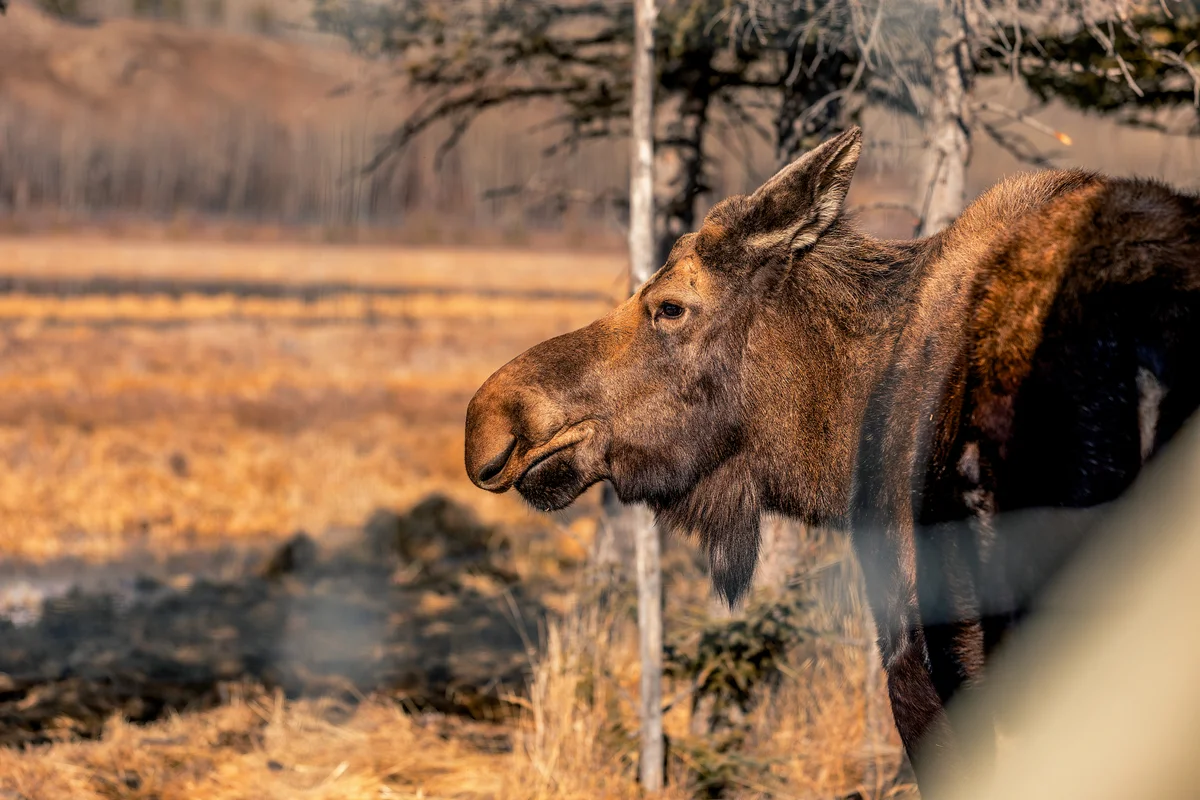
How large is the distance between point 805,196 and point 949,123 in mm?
2348

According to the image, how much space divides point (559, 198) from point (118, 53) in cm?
5123

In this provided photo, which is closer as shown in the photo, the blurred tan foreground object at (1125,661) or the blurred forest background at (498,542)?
the blurred tan foreground object at (1125,661)

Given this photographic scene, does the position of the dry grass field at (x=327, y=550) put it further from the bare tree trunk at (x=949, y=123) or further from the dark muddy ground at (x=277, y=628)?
the bare tree trunk at (x=949, y=123)

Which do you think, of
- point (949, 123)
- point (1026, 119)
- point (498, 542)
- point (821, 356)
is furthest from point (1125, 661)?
point (498, 542)

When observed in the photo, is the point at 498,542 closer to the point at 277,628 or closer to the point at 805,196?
the point at 277,628

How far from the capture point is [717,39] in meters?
6.83

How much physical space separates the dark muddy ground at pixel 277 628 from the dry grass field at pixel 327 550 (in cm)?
8

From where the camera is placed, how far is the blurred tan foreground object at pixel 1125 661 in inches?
119

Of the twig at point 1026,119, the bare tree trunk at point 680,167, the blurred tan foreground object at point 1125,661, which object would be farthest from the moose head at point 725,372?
the bare tree trunk at point 680,167

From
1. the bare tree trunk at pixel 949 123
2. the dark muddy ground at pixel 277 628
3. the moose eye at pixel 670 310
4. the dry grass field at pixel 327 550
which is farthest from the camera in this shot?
the dark muddy ground at pixel 277 628

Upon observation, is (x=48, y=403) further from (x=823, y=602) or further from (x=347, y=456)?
(x=823, y=602)

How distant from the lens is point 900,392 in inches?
150

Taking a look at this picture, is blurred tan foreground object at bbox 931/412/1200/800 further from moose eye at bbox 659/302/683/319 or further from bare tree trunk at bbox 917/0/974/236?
bare tree trunk at bbox 917/0/974/236

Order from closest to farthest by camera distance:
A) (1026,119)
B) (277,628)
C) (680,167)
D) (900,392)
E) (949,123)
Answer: (900,392) → (1026,119) → (949,123) → (680,167) → (277,628)
